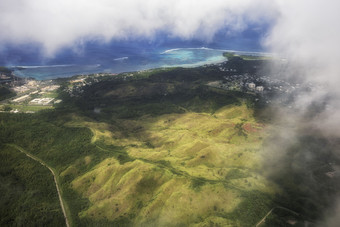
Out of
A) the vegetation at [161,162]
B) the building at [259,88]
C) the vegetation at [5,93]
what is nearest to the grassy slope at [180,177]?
the vegetation at [161,162]

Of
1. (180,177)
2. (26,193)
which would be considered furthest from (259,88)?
(26,193)

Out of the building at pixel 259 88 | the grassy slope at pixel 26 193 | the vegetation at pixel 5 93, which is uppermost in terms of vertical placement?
the vegetation at pixel 5 93

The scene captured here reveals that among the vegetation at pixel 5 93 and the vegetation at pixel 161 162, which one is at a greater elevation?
the vegetation at pixel 5 93

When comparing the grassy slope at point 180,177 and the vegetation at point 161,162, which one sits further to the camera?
the grassy slope at point 180,177

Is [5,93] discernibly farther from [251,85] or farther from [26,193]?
[251,85]

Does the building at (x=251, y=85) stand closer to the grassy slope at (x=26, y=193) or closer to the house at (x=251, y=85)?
the house at (x=251, y=85)

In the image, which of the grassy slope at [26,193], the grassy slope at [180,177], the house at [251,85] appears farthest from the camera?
the house at [251,85]

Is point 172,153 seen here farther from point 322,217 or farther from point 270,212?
point 322,217

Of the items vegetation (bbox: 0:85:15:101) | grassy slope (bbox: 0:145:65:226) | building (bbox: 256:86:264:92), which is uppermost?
vegetation (bbox: 0:85:15:101)

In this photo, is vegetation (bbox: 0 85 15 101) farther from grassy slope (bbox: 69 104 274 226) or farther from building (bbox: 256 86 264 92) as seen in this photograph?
building (bbox: 256 86 264 92)

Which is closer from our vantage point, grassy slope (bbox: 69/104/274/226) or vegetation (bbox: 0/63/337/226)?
vegetation (bbox: 0/63/337/226)

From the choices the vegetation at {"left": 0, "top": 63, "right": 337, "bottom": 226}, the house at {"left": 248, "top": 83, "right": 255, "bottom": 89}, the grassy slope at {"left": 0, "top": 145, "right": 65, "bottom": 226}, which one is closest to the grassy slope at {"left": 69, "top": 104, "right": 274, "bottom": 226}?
the vegetation at {"left": 0, "top": 63, "right": 337, "bottom": 226}

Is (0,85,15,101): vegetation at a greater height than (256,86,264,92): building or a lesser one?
greater
